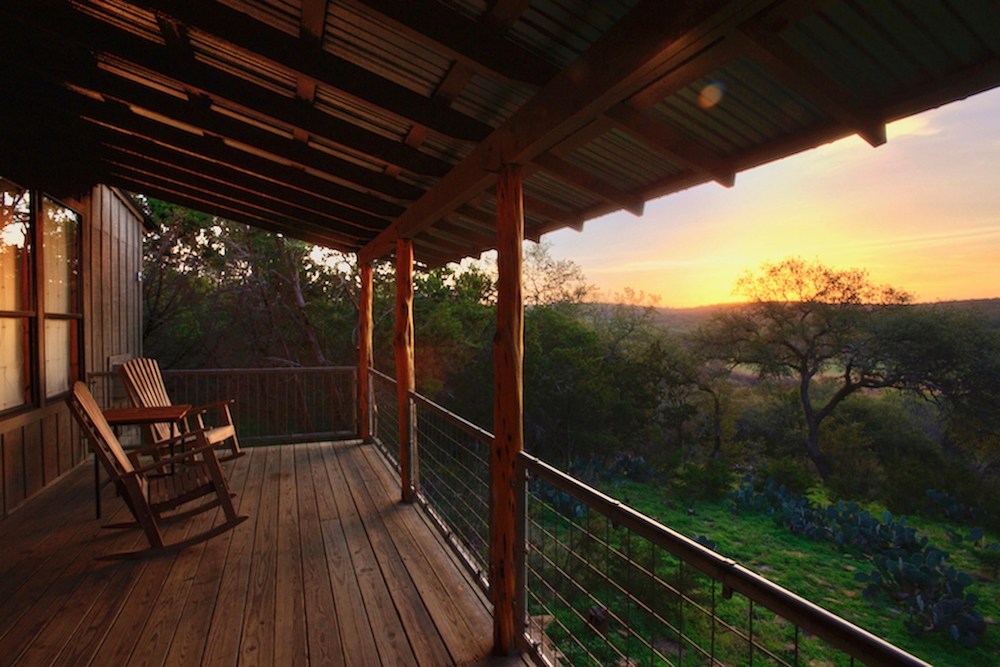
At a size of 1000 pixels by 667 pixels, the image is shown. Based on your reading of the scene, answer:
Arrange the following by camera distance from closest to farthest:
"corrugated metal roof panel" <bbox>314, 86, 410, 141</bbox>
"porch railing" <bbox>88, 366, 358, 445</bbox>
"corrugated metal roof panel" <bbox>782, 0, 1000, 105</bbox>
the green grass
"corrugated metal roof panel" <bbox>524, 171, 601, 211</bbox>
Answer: "corrugated metal roof panel" <bbox>782, 0, 1000, 105</bbox> → "corrugated metal roof panel" <bbox>314, 86, 410, 141</bbox> → "corrugated metal roof panel" <bbox>524, 171, 601, 211</bbox> → "porch railing" <bbox>88, 366, 358, 445</bbox> → the green grass

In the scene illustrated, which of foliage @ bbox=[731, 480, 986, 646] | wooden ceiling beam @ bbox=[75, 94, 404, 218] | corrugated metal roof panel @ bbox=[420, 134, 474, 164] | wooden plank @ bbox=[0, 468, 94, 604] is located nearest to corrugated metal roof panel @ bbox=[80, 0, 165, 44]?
wooden ceiling beam @ bbox=[75, 94, 404, 218]

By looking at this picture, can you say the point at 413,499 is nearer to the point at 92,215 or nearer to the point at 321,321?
the point at 92,215

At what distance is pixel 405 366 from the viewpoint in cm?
439

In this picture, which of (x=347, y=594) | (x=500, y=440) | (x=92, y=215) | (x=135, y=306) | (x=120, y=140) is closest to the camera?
(x=500, y=440)

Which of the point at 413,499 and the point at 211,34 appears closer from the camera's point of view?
the point at 211,34

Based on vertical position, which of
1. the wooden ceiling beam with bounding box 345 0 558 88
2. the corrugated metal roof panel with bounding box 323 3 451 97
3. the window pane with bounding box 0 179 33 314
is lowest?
the window pane with bounding box 0 179 33 314

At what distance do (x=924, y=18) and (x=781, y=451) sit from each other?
810 inches

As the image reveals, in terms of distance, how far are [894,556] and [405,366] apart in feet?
50.1

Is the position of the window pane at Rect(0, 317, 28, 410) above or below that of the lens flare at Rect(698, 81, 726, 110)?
below

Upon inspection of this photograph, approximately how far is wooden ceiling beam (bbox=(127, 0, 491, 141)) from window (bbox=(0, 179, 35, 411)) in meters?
2.12

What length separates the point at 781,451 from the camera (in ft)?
62.5

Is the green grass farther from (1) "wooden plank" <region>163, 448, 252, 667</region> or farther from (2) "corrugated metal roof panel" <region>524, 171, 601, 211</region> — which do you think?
(1) "wooden plank" <region>163, 448, 252, 667</region>

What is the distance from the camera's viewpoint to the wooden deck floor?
2.29m

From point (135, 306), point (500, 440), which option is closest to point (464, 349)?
point (135, 306)
